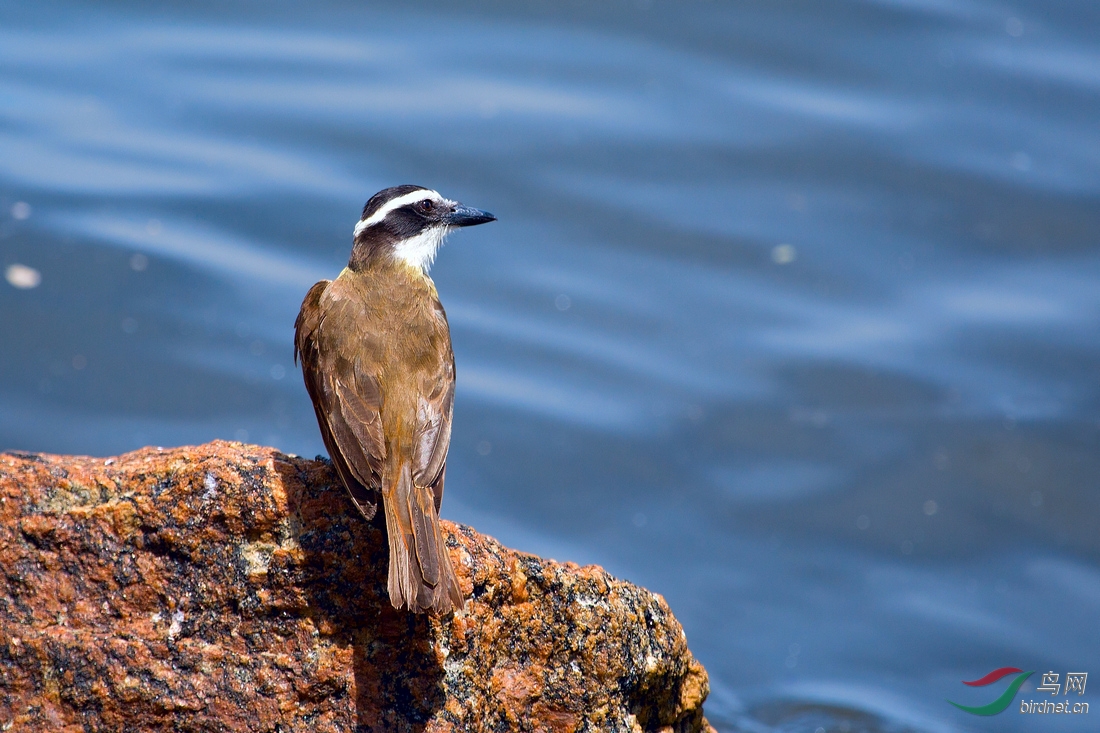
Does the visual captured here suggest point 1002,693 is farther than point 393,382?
Yes

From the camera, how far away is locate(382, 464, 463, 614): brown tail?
15.7 feet

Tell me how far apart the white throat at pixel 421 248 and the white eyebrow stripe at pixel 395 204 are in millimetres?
217

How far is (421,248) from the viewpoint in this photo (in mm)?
7656

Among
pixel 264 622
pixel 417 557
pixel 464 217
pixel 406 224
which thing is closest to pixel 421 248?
pixel 406 224

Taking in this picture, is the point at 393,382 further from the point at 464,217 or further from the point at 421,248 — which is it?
the point at 464,217

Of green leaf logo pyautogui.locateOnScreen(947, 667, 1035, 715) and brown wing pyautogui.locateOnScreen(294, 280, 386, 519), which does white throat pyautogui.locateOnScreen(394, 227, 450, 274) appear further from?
green leaf logo pyautogui.locateOnScreen(947, 667, 1035, 715)

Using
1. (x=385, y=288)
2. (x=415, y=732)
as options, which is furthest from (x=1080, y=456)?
(x=415, y=732)

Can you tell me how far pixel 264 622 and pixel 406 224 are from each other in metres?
3.34

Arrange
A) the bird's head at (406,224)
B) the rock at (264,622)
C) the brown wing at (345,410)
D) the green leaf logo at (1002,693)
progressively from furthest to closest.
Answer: the green leaf logo at (1002,693)
the bird's head at (406,224)
the brown wing at (345,410)
the rock at (264,622)

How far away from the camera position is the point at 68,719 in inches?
183

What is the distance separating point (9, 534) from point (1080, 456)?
33.5ft

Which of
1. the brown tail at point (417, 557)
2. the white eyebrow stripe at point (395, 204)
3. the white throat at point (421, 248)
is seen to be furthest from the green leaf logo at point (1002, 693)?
the brown tail at point (417, 557)

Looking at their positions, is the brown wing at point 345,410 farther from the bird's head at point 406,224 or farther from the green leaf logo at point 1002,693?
the green leaf logo at point 1002,693

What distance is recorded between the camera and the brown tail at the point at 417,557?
4.79m
